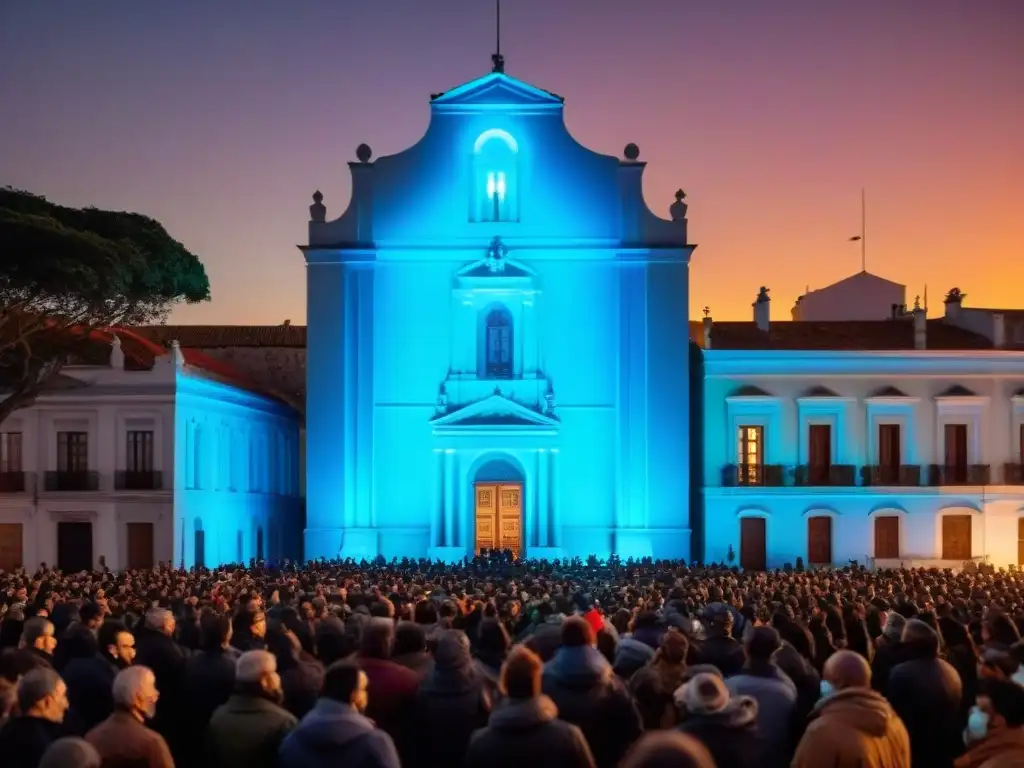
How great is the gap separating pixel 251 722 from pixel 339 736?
96 centimetres

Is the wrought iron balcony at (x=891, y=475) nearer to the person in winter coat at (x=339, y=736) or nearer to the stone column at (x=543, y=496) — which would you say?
the stone column at (x=543, y=496)

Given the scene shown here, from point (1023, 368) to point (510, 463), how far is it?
16160 millimetres

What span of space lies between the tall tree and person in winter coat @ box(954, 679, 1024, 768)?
3046 cm

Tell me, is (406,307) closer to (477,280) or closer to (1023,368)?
(477,280)

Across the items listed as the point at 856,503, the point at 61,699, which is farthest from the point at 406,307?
the point at 61,699

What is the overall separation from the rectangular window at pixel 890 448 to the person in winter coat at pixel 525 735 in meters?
41.1

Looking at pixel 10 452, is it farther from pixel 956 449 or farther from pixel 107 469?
pixel 956 449

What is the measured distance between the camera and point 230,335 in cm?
6288

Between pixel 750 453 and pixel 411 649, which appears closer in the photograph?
pixel 411 649

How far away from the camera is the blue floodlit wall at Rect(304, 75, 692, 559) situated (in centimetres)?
4556

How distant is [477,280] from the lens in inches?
1789

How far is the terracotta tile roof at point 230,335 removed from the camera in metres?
61.8

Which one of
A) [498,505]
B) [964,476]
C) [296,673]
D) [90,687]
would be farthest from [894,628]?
[964,476]

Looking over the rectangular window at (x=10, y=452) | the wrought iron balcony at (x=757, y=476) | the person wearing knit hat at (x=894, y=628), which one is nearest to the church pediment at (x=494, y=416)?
the wrought iron balcony at (x=757, y=476)
